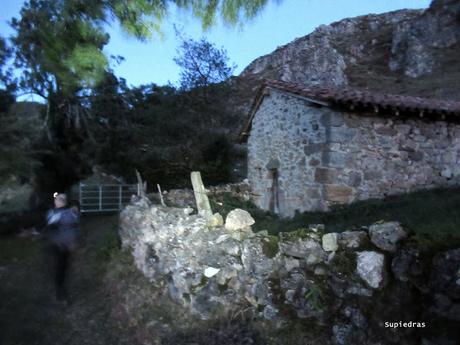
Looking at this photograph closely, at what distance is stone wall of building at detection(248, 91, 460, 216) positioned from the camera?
24.9ft

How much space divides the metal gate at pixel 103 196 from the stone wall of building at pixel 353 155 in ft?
33.6

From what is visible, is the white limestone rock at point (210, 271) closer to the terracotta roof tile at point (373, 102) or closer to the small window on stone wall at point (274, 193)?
the terracotta roof tile at point (373, 102)

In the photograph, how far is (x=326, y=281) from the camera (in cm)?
281

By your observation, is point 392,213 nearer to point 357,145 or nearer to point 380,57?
point 357,145

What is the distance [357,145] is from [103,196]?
1376cm

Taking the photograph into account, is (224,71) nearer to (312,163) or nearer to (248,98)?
(312,163)

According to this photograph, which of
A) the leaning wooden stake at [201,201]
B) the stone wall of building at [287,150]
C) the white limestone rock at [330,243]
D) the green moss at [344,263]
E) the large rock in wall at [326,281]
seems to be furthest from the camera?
the stone wall of building at [287,150]

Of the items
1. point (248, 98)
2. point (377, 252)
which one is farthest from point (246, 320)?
point (248, 98)

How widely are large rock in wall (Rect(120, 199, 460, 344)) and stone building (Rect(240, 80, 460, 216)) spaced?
4425 mm

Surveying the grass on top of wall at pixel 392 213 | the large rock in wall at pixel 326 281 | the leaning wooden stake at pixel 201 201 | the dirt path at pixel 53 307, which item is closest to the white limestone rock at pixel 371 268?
the large rock in wall at pixel 326 281

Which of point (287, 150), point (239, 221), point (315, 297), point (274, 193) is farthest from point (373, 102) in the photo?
point (315, 297)

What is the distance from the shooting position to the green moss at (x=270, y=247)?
3.19 m

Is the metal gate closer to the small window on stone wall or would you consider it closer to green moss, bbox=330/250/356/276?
the small window on stone wall

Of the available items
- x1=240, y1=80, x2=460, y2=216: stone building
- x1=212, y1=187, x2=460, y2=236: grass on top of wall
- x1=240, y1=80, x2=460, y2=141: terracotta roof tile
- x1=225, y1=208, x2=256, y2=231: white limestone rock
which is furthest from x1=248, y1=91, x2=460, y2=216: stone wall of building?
x1=225, y1=208, x2=256, y2=231: white limestone rock
